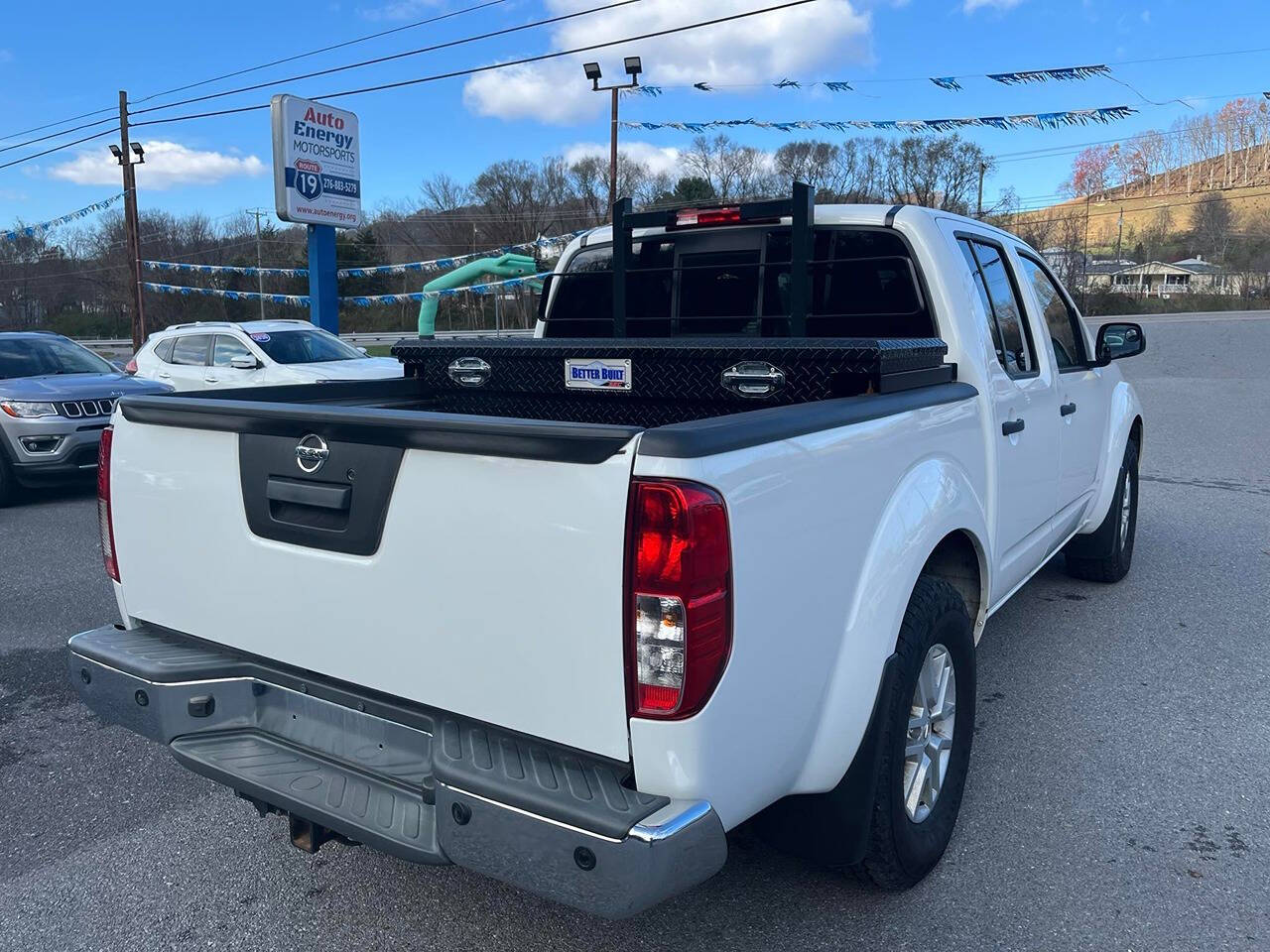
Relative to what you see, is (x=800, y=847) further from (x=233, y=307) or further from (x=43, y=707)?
(x=233, y=307)

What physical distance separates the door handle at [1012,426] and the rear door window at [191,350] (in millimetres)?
11374

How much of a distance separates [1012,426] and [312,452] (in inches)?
99.8

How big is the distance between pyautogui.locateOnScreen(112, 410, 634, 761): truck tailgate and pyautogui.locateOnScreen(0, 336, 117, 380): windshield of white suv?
854cm

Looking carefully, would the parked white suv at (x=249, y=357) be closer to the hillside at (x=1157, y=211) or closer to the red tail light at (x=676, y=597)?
the red tail light at (x=676, y=597)

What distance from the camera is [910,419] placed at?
106 inches

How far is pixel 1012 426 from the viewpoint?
11.7 feet

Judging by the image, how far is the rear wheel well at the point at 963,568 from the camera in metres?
3.04

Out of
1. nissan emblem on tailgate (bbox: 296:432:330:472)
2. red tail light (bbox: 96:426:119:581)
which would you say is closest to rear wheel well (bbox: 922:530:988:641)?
nissan emblem on tailgate (bbox: 296:432:330:472)

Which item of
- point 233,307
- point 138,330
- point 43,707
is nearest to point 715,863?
point 43,707

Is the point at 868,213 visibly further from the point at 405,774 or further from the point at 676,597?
the point at 405,774

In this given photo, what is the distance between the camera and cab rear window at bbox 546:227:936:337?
12.3 feet

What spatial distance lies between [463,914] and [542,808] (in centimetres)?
107

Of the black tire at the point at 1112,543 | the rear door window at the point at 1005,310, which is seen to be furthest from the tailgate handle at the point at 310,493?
the black tire at the point at 1112,543

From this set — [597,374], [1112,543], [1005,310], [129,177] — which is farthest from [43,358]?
[129,177]
